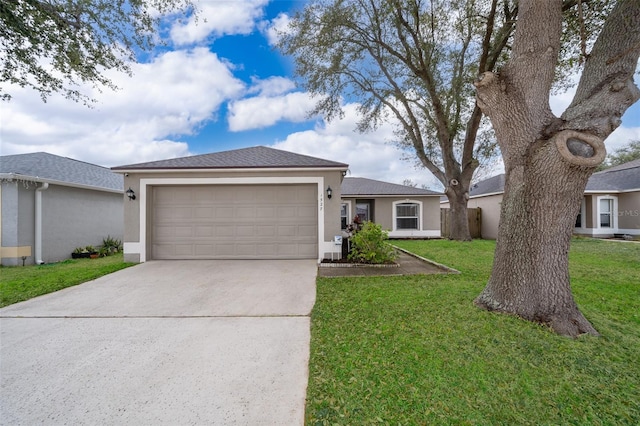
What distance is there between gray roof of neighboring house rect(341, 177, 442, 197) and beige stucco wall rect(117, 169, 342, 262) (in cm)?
758

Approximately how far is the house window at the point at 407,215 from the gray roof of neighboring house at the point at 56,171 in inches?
525

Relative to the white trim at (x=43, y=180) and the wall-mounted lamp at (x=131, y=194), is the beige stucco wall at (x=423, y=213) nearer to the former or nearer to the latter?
the wall-mounted lamp at (x=131, y=194)

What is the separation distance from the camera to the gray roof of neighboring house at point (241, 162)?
25.9ft

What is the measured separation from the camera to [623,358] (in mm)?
2771

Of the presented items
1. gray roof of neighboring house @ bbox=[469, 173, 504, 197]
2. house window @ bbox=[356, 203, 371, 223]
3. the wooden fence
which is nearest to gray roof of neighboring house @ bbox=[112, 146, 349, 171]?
house window @ bbox=[356, 203, 371, 223]

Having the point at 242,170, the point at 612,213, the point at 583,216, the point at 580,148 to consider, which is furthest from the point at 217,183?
the point at 612,213

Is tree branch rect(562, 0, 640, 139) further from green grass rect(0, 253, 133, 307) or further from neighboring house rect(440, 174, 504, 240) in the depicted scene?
neighboring house rect(440, 174, 504, 240)

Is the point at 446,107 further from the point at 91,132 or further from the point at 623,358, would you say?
the point at 91,132

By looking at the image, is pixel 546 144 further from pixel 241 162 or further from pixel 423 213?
pixel 423 213

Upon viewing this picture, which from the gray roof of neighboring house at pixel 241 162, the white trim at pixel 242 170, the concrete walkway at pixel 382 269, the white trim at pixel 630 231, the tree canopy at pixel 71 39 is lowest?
the concrete walkway at pixel 382 269

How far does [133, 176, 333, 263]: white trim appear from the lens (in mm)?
7918

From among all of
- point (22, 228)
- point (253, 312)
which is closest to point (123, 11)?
point (253, 312)

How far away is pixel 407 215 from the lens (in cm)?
1574

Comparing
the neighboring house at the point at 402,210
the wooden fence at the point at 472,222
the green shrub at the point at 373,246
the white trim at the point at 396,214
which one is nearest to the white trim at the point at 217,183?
the green shrub at the point at 373,246
